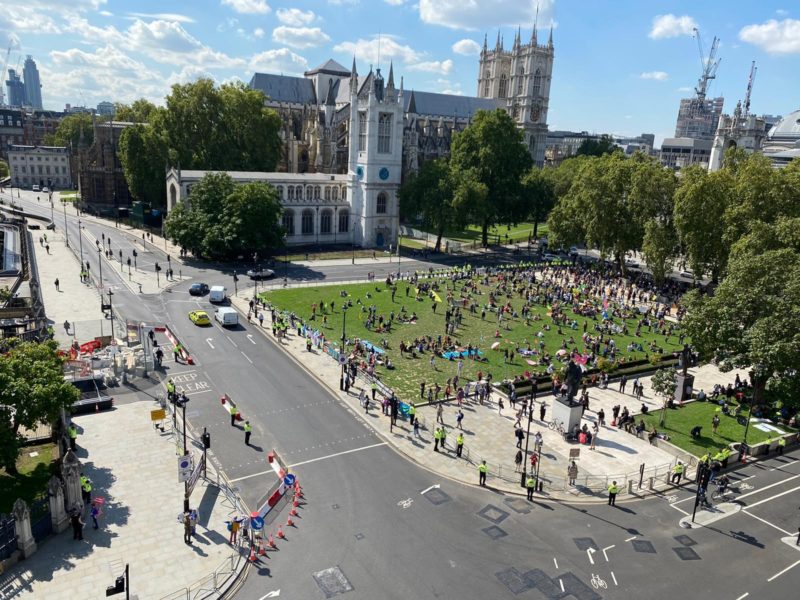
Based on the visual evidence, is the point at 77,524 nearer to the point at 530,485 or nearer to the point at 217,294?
the point at 530,485

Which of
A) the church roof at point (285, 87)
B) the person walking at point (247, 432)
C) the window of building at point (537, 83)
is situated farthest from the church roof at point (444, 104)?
the person walking at point (247, 432)

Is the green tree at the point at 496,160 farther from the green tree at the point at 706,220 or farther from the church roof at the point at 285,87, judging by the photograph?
the church roof at the point at 285,87

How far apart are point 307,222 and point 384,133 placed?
1573cm

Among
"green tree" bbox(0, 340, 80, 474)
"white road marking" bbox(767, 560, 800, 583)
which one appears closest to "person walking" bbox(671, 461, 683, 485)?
→ "white road marking" bbox(767, 560, 800, 583)

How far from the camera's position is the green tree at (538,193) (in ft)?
276

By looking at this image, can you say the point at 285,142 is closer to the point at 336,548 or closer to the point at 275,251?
the point at 275,251

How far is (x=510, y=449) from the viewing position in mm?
28828

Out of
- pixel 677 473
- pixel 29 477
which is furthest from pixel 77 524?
pixel 677 473

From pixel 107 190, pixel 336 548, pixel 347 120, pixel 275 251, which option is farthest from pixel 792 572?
pixel 107 190

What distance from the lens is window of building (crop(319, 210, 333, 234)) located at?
78.8 m

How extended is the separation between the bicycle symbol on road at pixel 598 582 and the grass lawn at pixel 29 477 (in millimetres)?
20012

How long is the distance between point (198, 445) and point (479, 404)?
1569 centimetres

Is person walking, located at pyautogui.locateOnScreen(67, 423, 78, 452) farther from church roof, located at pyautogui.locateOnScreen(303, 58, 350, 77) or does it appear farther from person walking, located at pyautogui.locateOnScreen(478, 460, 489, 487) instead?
church roof, located at pyautogui.locateOnScreen(303, 58, 350, 77)

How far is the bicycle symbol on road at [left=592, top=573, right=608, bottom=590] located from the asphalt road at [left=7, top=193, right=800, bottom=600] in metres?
0.05
